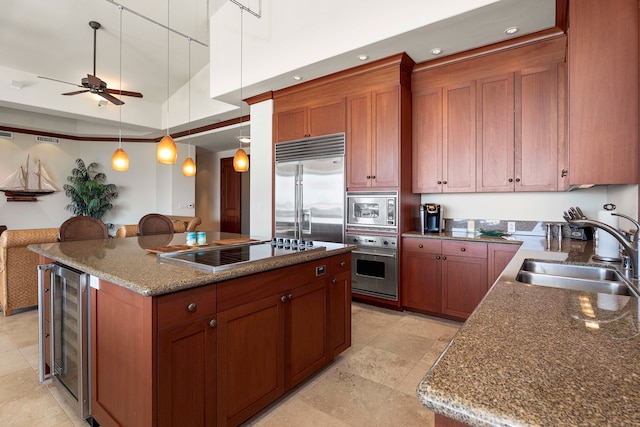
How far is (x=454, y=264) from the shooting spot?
10.9 ft

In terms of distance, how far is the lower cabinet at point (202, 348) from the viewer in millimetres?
1364

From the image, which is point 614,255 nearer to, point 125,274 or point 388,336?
point 388,336

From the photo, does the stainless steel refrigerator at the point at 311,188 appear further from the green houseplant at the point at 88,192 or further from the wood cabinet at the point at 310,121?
the green houseplant at the point at 88,192

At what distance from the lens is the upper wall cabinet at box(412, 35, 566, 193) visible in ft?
10.1

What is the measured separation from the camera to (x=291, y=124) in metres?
4.44

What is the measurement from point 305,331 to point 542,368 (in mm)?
1614

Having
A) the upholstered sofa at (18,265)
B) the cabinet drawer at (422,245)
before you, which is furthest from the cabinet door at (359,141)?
the upholstered sofa at (18,265)

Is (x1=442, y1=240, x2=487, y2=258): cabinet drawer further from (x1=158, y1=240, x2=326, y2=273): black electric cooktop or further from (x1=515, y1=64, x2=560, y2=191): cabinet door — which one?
(x1=158, y1=240, x2=326, y2=273): black electric cooktop

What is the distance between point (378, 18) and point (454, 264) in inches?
99.6

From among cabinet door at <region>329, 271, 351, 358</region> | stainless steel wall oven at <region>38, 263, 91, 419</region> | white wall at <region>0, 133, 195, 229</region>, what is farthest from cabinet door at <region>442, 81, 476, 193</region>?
white wall at <region>0, 133, 195, 229</region>

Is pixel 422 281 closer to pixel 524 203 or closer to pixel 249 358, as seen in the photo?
pixel 524 203

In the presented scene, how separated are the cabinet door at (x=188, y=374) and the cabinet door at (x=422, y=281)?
2.53 metres

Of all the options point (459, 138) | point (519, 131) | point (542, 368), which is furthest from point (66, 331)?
point (519, 131)

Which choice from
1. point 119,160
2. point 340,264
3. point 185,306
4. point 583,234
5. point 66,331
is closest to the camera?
point 185,306
